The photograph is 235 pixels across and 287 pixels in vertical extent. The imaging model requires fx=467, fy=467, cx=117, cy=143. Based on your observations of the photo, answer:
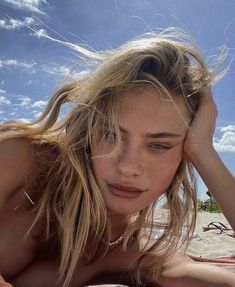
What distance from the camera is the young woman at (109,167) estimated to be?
2.00 m

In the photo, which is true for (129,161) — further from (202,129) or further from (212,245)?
(212,245)

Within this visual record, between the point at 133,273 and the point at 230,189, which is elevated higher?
the point at 230,189

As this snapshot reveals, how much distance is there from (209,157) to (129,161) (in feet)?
2.00

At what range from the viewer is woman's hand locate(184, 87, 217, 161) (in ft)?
7.50

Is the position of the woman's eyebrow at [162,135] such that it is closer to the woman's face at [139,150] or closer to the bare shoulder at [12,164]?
the woman's face at [139,150]

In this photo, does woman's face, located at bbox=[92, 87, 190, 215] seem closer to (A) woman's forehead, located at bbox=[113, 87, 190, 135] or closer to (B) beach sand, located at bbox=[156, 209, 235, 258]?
(A) woman's forehead, located at bbox=[113, 87, 190, 135]

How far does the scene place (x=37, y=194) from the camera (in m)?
2.22

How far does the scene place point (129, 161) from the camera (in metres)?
1.95

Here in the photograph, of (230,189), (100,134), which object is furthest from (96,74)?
(230,189)

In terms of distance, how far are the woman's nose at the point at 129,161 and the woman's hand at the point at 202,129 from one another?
389 millimetres

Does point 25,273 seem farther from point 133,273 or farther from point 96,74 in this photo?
point 96,74

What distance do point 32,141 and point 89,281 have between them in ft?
2.24

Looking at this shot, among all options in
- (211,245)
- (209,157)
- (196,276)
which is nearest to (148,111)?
(209,157)

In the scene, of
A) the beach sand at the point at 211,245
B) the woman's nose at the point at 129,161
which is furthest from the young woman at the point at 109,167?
the beach sand at the point at 211,245
